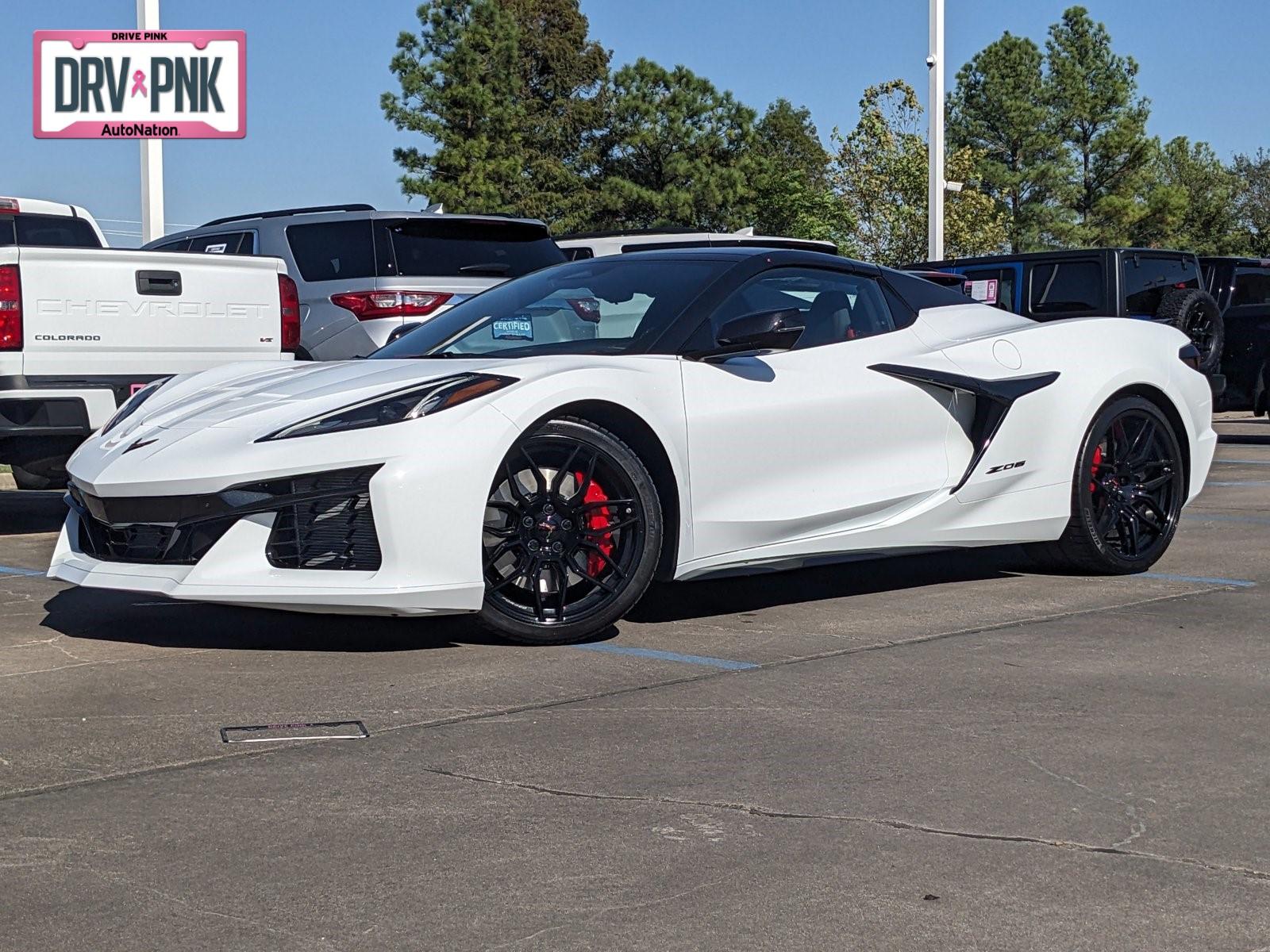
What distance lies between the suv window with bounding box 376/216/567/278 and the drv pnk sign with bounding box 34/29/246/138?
7.87 m

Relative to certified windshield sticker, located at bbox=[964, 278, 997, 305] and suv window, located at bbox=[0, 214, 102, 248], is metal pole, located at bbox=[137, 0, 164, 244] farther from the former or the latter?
certified windshield sticker, located at bbox=[964, 278, 997, 305]

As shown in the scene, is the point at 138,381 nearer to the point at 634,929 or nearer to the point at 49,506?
the point at 49,506

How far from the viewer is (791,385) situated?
5.89 m

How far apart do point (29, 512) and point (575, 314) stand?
5.51 m

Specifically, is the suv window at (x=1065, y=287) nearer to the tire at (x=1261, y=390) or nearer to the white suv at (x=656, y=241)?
the white suv at (x=656, y=241)

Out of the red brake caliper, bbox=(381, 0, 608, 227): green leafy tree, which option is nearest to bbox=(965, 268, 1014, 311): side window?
the red brake caliper

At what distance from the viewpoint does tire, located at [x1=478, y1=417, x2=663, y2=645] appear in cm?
529

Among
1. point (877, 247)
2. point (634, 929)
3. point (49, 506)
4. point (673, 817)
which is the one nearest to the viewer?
point (634, 929)

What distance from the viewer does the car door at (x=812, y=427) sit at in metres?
5.67

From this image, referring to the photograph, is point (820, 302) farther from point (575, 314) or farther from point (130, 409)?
point (130, 409)

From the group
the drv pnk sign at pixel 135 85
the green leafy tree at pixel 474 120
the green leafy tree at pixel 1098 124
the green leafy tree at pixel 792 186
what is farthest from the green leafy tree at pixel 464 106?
the drv pnk sign at pixel 135 85

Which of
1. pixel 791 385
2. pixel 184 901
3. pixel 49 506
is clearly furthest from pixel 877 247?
pixel 184 901

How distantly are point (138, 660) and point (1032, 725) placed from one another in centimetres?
274

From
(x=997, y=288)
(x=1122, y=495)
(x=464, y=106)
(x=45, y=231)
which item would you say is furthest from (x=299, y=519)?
(x=464, y=106)
